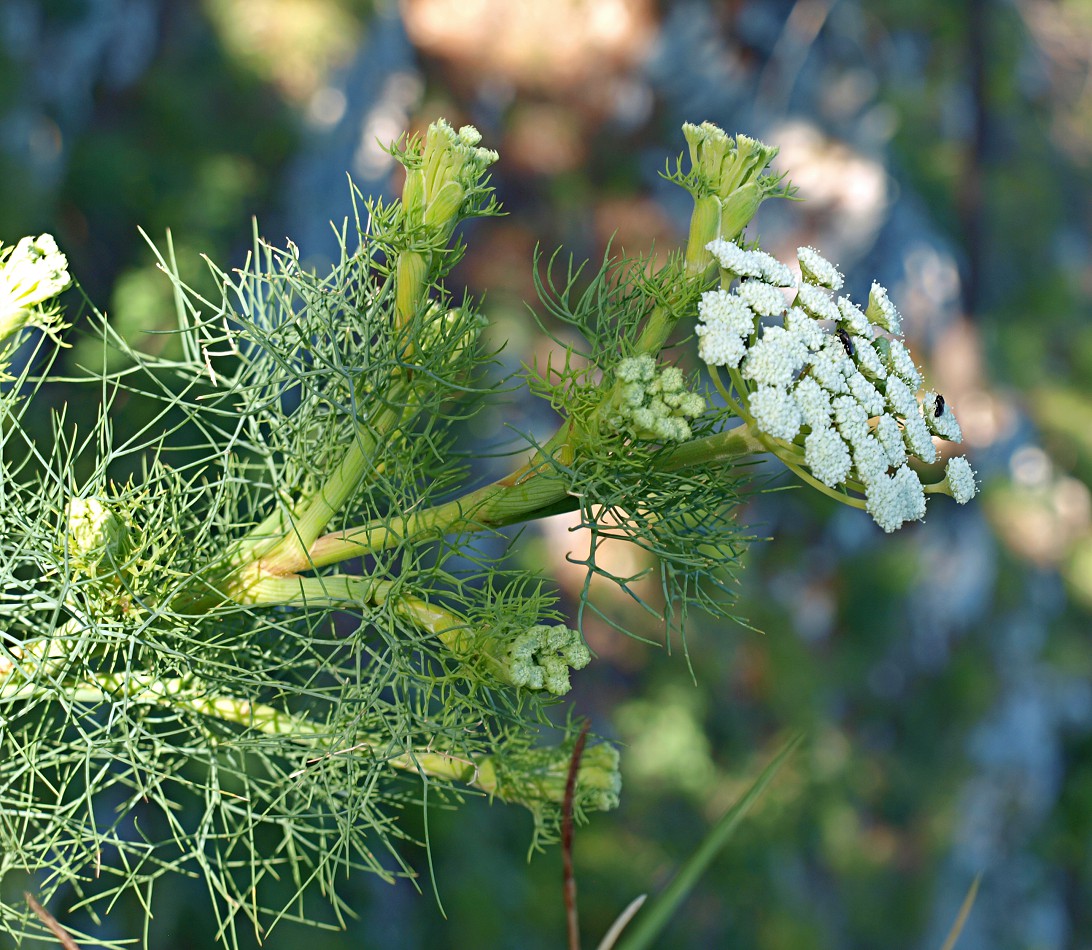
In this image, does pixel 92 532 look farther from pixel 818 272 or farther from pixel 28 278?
pixel 818 272

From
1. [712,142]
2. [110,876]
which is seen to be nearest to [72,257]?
[110,876]

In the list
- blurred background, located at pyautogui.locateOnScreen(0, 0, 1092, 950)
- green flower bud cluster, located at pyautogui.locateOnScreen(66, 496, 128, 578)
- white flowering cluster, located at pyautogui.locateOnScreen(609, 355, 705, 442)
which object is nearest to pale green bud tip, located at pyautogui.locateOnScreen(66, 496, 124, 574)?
green flower bud cluster, located at pyautogui.locateOnScreen(66, 496, 128, 578)

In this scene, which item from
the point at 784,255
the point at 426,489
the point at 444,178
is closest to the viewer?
the point at 444,178

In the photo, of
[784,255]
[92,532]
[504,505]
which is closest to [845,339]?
[504,505]

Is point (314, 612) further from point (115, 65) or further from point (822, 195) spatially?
point (822, 195)

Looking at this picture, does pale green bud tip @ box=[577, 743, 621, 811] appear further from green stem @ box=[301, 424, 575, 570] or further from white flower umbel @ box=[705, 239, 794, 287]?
white flower umbel @ box=[705, 239, 794, 287]
